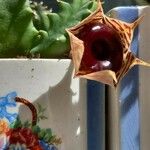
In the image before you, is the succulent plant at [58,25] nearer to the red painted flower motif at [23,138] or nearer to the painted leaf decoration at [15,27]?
the painted leaf decoration at [15,27]

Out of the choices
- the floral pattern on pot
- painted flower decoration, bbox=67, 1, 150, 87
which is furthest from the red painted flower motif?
painted flower decoration, bbox=67, 1, 150, 87

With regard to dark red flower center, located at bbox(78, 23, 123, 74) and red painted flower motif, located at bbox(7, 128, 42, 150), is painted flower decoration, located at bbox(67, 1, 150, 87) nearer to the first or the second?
dark red flower center, located at bbox(78, 23, 123, 74)

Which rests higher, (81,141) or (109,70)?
(109,70)

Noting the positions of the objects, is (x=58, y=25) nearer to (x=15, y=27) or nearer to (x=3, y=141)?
(x=15, y=27)

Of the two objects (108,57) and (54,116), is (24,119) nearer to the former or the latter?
(54,116)

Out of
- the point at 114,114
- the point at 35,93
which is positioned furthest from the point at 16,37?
the point at 114,114

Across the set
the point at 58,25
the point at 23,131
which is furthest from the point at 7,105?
the point at 58,25
